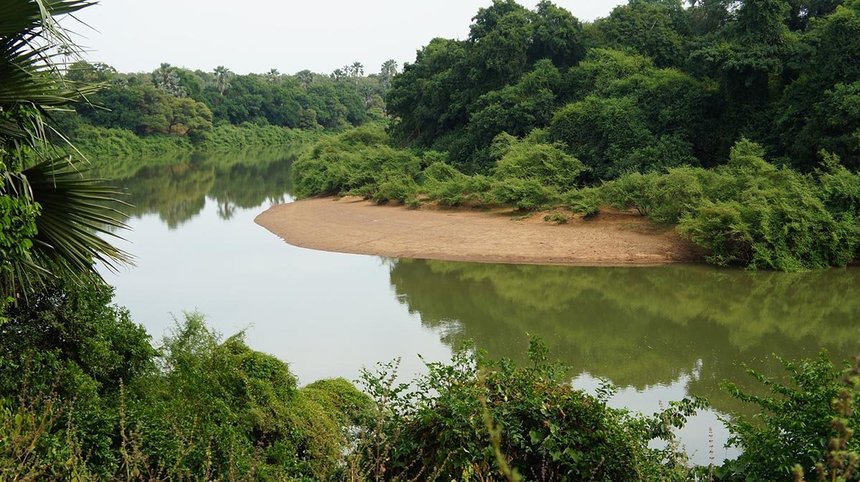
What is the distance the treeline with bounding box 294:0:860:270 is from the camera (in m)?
17.5

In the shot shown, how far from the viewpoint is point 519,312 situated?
570 inches

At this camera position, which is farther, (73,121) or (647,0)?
(73,121)

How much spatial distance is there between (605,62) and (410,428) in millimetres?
26203

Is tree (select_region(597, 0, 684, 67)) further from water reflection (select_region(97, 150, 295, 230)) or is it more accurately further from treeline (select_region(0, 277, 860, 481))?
treeline (select_region(0, 277, 860, 481))

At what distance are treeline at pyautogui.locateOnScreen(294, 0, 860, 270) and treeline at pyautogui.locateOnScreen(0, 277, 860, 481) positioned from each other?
13137 millimetres

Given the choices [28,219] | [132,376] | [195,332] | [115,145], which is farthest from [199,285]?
[115,145]

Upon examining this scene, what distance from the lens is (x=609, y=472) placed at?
4.87 metres

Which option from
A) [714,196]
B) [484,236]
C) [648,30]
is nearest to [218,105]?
[648,30]

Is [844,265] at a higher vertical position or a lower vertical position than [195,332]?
lower

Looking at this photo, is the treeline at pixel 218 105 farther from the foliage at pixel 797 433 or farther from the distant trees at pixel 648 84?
the foliage at pixel 797 433

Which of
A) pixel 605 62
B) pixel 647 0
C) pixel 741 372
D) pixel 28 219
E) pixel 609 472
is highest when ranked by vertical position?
pixel 647 0

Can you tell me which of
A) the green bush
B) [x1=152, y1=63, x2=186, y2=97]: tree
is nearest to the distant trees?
the green bush

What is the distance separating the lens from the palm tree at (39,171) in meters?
4.96

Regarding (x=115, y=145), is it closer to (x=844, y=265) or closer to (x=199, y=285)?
(x=199, y=285)
